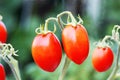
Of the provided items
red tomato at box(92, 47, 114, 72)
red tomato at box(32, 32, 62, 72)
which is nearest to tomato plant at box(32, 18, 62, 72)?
red tomato at box(32, 32, 62, 72)

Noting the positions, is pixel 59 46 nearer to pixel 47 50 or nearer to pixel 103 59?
pixel 47 50

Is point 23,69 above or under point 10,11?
under

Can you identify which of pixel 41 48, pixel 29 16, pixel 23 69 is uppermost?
pixel 41 48

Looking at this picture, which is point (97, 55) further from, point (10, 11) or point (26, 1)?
point (26, 1)

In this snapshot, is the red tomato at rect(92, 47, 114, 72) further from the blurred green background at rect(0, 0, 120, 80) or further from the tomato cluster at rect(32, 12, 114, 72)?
the blurred green background at rect(0, 0, 120, 80)

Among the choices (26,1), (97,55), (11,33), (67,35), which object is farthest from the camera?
(26,1)

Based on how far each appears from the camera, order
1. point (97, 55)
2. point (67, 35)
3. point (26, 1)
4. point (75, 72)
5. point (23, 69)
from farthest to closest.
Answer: point (26, 1) → point (23, 69) → point (75, 72) → point (97, 55) → point (67, 35)

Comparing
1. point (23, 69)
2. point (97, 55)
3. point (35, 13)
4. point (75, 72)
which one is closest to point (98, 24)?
point (35, 13)
